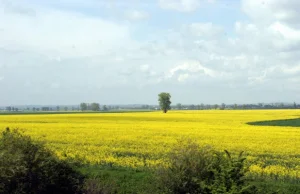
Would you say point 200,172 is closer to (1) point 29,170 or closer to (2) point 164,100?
(1) point 29,170

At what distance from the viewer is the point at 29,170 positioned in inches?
438

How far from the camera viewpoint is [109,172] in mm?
15844

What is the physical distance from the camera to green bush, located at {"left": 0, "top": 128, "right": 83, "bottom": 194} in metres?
10.8

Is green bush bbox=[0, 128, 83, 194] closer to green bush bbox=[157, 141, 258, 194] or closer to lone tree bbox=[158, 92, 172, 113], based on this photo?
green bush bbox=[157, 141, 258, 194]

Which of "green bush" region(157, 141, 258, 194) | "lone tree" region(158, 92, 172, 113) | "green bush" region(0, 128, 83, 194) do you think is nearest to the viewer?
"green bush" region(157, 141, 258, 194)

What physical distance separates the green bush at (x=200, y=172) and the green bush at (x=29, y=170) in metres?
3.02

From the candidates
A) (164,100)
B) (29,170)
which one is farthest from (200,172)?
(164,100)

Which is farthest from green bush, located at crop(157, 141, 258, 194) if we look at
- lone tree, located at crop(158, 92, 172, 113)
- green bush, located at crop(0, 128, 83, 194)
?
lone tree, located at crop(158, 92, 172, 113)

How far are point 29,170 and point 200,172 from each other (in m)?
4.73

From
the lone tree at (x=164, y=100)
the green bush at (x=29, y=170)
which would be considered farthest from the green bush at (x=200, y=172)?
the lone tree at (x=164, y=100)

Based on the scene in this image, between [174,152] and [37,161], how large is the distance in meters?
3.89

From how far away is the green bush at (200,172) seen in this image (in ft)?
33.3

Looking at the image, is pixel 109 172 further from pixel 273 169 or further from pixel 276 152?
pixel 276 152

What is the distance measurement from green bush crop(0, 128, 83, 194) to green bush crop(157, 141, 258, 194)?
302 cm
